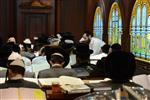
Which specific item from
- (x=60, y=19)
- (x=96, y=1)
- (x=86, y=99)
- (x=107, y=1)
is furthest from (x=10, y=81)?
(x=60, y=19)

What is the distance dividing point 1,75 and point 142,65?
3603 millimetres

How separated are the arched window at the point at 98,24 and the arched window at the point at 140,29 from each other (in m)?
2.77

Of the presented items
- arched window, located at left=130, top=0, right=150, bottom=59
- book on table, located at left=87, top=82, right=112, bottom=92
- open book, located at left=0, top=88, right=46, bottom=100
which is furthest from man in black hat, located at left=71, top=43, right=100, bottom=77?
open book, located at left=0, top=88, right=46, bottom=100

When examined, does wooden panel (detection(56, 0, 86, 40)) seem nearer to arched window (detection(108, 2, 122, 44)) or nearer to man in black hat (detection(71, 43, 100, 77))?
arched window (detection(108, 2, 122, 44))

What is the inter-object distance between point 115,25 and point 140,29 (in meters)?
1.77

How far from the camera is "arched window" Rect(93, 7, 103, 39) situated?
1033 cm

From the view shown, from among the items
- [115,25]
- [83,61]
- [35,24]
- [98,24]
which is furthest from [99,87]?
[35,24]

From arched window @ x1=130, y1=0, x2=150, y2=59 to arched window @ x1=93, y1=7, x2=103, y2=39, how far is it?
2.77 meters

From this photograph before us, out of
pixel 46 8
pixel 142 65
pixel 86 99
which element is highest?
pixel 46 8

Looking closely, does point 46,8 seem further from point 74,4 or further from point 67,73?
point 67,73

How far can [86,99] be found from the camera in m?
1.30

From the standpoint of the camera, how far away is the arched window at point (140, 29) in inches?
265

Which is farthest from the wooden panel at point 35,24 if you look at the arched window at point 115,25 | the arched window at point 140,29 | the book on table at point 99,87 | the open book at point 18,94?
the open book at point 18,94

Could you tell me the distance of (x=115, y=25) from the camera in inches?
345
